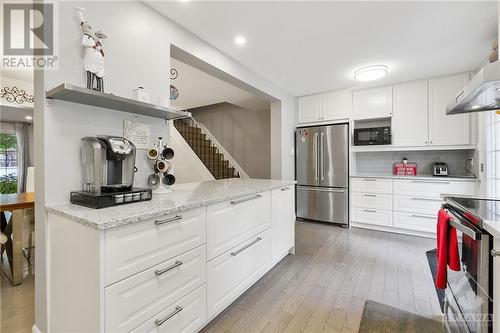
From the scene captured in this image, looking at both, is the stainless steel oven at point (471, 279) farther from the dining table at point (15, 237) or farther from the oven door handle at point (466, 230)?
the dining table at point (15, 237)

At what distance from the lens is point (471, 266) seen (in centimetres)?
116

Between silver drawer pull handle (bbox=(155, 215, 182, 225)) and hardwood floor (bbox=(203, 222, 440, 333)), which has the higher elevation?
silver drawer pull handle (bbox=(155, 215, 182, 225))

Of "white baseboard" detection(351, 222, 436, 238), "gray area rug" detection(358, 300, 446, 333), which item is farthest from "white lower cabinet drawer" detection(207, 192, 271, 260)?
"white baseboard" detection(351, 222, 436, 238)

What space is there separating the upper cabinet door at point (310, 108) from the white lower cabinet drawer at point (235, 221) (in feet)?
8.31

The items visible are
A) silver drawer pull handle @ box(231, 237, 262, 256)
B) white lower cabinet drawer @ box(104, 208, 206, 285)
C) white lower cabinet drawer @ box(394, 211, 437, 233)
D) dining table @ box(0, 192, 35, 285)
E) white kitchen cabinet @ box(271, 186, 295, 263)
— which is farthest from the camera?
white lower cabinet drawer @ box(394, 211, 437, 233)

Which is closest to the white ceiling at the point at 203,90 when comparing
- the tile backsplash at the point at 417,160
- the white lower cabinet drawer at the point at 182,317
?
the tile backsplash at the point at 417,160

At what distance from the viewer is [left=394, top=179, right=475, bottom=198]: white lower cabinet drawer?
122 inches

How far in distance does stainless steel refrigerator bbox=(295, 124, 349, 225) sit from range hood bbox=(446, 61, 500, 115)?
1.93 metres

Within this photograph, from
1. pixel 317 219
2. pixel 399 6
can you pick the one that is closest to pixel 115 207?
pixel 399 6

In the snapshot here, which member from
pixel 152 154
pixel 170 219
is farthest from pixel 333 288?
pixel 152 154

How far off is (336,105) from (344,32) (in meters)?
1.91

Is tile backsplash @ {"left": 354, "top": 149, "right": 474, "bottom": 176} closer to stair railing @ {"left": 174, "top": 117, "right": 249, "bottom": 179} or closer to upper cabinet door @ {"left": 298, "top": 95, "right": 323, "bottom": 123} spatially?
upper cabinet door @ {"left": 298, "top": 95, "right": 323, "bottom": 123}

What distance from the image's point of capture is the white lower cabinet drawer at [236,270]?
1564 millimetres

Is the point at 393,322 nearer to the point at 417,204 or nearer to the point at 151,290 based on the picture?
the point at 151,290
